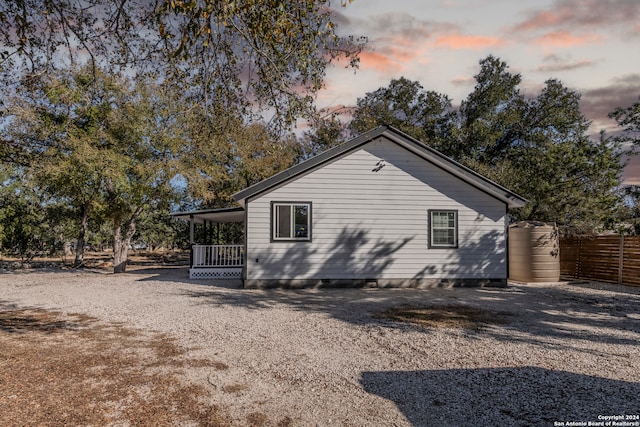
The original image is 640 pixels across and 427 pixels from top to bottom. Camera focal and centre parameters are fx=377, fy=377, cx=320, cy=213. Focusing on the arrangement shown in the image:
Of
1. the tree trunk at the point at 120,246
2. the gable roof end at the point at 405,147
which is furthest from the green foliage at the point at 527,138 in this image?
the tree trunk at the point at 120,246

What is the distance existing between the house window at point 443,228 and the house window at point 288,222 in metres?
4.32

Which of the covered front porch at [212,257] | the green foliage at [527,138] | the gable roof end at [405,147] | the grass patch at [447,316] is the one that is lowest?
the grass patch at [447,316]

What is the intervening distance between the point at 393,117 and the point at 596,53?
20.8 m

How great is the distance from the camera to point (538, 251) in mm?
13852

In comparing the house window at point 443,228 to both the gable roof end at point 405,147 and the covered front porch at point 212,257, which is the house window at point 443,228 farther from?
the covered front porch at point 212,257

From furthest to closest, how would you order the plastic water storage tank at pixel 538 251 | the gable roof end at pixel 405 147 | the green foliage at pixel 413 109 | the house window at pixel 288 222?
the green foliage at pixel 413 109
the plastic water storage tank at pixel 538 251
the house window at pixel 288 222
the gable roof end at pixel 405 147

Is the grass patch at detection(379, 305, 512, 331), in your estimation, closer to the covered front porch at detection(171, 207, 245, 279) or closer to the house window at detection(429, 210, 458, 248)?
the house window at detection(429, 210, 458, 248)

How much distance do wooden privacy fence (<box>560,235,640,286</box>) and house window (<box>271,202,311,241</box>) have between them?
36.7ft

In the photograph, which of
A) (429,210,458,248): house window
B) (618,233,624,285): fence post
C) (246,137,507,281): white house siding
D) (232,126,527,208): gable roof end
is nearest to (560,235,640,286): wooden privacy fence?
(618,233,624,285): fence post

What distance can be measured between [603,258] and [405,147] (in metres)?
8.79

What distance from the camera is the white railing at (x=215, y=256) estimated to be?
53.5 feet

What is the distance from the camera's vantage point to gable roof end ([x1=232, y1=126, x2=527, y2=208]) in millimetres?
12531

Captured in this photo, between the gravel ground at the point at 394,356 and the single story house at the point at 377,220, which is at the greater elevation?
the single story house at the point at 377,220

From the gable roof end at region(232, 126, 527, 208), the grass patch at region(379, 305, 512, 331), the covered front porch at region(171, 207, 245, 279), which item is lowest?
the grass patch at region(379, 305, 512, 331)
